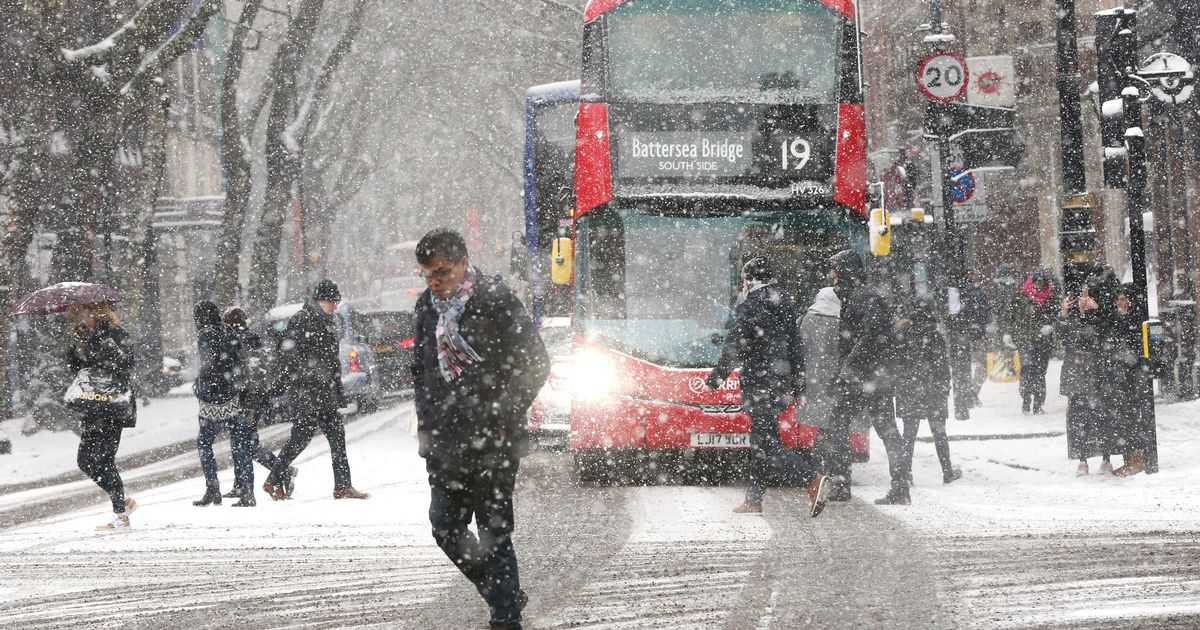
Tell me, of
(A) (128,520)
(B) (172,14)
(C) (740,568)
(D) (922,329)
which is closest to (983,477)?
(D) (922,329)

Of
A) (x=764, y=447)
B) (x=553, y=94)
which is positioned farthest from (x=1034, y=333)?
(x=764, y=447)

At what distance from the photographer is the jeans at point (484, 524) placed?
6.50 m

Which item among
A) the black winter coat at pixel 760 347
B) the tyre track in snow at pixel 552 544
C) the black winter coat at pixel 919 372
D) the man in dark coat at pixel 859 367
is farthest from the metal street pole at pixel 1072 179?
the tyre track in snow at pixel 552 544

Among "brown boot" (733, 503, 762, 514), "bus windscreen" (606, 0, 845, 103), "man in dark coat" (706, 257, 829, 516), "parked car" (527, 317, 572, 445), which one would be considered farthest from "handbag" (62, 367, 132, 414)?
"parked car" (527, 317, 572, 445)

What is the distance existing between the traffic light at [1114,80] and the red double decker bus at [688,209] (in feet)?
6.45

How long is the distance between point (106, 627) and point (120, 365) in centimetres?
451

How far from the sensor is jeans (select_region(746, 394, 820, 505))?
10922 mm

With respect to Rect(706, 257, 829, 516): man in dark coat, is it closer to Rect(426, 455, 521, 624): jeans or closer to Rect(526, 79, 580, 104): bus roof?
Rect(426, 455, 521, 624): jeans

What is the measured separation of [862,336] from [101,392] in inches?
215

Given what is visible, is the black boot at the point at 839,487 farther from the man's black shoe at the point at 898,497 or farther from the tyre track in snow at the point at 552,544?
the tyre track in snow at the point at 552,544

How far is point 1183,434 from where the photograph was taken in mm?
14867

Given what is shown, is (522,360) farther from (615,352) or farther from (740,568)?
(615,352)

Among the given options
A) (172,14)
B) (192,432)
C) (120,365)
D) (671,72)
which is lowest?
(192,432)

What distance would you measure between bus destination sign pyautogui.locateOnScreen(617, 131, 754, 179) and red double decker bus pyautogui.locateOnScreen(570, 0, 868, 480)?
0.01 m
